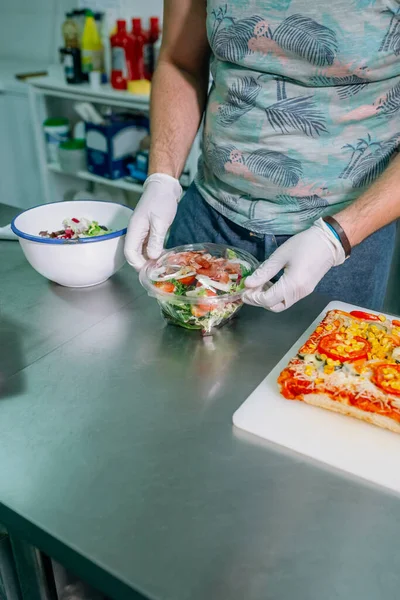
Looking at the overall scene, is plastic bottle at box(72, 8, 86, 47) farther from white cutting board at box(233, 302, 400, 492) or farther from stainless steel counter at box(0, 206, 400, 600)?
white cutting board at box(233, 302, 400, 492)

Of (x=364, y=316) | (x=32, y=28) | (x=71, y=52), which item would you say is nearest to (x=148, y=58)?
(x=71, y=52)

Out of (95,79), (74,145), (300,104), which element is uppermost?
(300,104)

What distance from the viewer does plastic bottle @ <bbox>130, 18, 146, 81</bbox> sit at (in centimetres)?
269

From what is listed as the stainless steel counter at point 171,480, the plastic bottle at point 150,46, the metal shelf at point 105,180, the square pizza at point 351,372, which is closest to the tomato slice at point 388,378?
the square pizza at point 351,372

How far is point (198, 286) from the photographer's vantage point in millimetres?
946

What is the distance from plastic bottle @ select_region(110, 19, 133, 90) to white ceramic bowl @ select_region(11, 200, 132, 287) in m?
1.73

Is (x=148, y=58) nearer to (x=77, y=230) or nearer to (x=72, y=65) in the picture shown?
(x=72, y=65)

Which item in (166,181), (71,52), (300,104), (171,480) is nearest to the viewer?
(171,480)

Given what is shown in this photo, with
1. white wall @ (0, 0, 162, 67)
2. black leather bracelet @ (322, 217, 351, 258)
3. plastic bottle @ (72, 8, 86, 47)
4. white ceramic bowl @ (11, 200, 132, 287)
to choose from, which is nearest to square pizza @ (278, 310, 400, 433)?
black leather bracelet @ (322, 217, 351, 258)

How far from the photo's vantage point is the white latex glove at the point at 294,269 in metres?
0.93

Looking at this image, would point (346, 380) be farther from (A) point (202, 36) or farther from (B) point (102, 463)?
(A) point (202, 36)

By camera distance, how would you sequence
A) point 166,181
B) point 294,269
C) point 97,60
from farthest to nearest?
point 97,60, point 166,181, point 294,269

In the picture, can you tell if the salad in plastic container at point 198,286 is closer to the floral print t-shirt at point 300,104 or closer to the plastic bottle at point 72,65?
the floral print t-shirt at point 300,104

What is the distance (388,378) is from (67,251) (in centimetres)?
63
